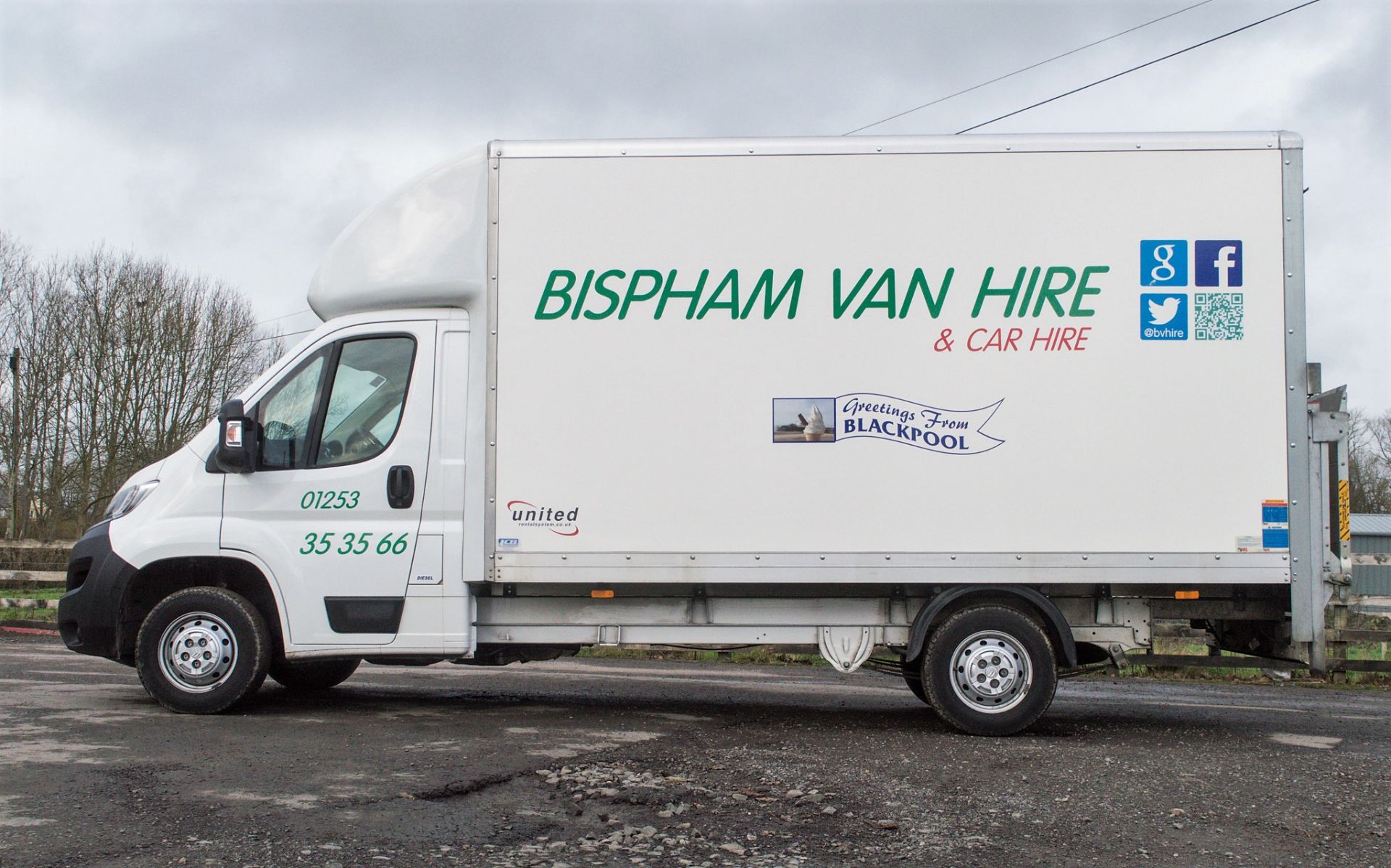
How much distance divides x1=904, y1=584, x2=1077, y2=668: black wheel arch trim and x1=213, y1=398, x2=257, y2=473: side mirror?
4091mm

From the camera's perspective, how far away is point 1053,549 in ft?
20.4

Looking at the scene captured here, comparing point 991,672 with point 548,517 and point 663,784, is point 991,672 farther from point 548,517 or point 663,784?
point 548,517

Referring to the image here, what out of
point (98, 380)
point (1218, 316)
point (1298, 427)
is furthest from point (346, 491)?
point (98, 380)

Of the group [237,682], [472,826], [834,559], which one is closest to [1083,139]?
[834,559]

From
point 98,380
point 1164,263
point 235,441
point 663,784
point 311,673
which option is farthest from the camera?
point 98,380

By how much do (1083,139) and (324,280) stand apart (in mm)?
4696

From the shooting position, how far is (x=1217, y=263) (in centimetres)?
629

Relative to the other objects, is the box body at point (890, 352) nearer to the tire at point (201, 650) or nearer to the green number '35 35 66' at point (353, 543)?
the green number '35 35 66' at point (353, 543)

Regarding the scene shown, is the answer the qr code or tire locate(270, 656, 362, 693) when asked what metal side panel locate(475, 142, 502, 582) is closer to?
tire locate(270, 656, 362, 693)

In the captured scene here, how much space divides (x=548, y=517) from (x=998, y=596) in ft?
8.77

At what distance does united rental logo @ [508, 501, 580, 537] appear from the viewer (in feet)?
21.0

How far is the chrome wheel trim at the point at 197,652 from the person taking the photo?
6.59 m

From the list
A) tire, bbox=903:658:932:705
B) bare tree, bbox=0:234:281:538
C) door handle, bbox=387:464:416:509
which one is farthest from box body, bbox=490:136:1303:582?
bare tree, bbox=0:234:281:538

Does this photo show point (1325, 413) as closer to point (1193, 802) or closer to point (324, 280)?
point (1193, 802)
